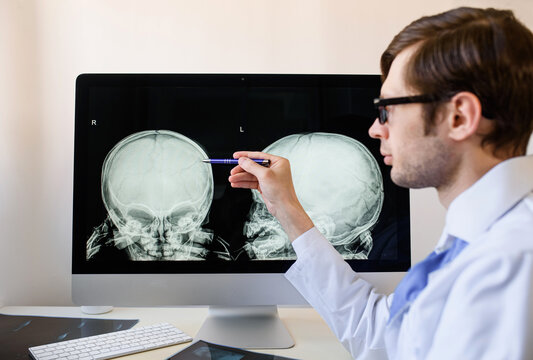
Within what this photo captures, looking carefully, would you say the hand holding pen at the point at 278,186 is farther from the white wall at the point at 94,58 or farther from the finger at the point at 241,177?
the white wall at the point at 94,58

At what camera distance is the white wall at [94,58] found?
157 centimetres

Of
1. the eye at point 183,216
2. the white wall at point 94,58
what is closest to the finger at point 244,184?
the eye at point 183,216

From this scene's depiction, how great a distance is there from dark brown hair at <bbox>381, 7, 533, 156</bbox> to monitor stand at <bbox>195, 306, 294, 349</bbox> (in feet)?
2.21

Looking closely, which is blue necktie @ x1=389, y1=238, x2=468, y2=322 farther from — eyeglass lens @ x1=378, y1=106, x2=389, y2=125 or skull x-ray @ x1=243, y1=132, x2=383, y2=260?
skull x-ray @ x1=243, y1=132, x2=383, y2=260

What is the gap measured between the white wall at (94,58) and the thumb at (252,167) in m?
0.62

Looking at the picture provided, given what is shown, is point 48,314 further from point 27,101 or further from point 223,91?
point 223,91

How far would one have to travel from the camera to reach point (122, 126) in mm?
1219

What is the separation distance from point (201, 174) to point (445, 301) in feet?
2.44

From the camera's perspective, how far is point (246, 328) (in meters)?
1.22

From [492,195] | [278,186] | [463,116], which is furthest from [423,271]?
[278,186]

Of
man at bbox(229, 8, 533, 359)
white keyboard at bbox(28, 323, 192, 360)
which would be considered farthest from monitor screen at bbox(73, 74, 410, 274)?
man at bbox(229, 8, 533, 359)

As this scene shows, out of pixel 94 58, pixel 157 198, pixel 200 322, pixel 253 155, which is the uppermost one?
pixel 94 58

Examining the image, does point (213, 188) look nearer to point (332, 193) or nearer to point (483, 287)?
point (332, 193)

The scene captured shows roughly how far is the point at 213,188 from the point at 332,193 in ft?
1.12
